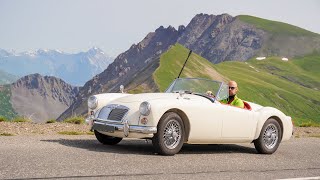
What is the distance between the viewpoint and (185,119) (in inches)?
342

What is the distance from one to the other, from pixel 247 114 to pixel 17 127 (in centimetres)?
637

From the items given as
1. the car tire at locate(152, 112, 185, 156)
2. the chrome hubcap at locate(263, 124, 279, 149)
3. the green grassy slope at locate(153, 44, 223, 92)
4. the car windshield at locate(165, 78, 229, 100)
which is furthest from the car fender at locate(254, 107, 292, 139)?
the green grassy slope at locate(153, 44, 223, 92)

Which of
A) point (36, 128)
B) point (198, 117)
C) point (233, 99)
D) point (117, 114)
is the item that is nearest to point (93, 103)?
point (117, 114)

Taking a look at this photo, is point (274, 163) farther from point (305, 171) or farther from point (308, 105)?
point (308, 105)

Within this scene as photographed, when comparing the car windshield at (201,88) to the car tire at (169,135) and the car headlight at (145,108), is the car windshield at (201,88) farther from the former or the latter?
the car headlight at (145,108)

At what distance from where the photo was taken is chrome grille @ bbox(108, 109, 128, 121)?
335 inches

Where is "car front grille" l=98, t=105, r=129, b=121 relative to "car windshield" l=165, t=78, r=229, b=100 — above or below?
below

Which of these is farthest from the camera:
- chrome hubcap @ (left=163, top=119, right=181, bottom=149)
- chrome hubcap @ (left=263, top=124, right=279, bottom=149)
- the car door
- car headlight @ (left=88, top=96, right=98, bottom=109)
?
chrome hubcap @ (left=263, top=124, right=279, bottom=149)

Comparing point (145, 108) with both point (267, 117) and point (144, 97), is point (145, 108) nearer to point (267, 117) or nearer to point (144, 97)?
point (144, 97)

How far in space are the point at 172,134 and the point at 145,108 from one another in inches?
28.2

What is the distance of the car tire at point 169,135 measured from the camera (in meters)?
8.20

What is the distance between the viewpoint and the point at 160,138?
8180 millimetres

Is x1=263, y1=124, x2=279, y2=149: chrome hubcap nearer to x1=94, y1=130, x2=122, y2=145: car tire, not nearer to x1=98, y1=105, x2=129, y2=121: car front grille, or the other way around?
x1=94, y1=130, x2=122, y2=145: car tire

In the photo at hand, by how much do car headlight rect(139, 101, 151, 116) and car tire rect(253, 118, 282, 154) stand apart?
300 centimetres
